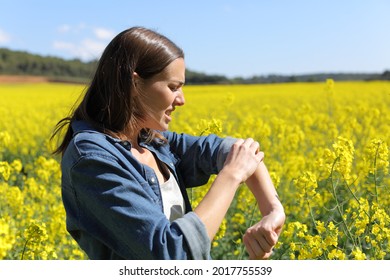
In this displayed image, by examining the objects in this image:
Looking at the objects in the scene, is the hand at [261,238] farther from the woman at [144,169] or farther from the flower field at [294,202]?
the flower field at [294,202]

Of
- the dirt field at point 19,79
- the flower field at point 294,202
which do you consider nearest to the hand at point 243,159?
the flower field at point 294,202

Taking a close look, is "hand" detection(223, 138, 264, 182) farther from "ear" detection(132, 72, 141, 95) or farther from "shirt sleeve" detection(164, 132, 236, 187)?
"ear" detection(132, 72, 141, 95)

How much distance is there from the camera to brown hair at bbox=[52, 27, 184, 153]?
1.42 metres

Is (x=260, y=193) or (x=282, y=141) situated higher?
(x=260, y=193)

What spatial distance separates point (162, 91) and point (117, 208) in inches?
14.3

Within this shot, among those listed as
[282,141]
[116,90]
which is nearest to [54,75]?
[282,141]

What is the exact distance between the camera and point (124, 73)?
1425 millimetres

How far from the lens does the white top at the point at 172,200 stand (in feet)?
4.76

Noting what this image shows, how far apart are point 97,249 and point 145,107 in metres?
0.39

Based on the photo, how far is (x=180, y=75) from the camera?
1450 millimetres

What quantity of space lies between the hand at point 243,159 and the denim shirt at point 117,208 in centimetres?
17

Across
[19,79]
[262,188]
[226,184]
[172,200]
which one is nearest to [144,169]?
[172,200]

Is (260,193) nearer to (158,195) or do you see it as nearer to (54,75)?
(158,195)
